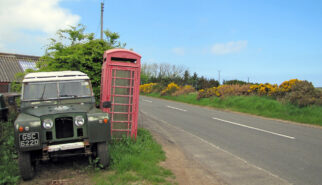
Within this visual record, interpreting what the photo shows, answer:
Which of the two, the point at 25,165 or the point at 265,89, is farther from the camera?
the point at 265,89

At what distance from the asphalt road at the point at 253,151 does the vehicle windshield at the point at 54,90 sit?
142 inches

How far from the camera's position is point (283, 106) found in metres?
17.4

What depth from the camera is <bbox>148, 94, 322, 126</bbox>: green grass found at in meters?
15.1

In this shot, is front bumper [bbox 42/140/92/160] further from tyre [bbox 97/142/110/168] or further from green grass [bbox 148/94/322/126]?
green grass [bbox 148/94/322/126]

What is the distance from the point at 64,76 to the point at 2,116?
4639 mm

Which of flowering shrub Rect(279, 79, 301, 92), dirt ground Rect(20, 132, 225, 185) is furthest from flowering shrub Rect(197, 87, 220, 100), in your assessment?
dirt ground Rect(20, 132, 225, 185)

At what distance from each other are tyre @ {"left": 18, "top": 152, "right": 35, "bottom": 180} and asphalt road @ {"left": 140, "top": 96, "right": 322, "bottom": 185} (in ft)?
13.1

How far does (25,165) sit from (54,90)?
218 cm

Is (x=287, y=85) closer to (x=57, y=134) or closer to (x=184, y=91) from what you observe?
(x=184, y=91)

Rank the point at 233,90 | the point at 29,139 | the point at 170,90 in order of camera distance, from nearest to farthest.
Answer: the point at 29,139
the point at 233,90
the point at 170,90

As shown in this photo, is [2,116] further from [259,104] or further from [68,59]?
[259,104]

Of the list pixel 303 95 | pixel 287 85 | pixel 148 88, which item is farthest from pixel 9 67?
pixel 148 88

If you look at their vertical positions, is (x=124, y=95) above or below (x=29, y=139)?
above

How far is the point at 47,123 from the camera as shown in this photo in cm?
545
